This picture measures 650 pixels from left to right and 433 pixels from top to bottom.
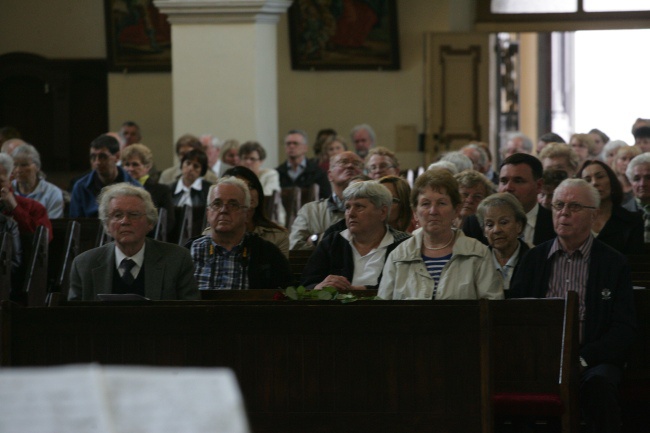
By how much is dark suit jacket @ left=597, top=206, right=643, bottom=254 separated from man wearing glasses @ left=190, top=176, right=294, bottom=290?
1.87 m

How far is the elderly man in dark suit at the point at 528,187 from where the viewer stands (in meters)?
6.18

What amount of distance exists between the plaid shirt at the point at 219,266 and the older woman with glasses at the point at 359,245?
31 cm

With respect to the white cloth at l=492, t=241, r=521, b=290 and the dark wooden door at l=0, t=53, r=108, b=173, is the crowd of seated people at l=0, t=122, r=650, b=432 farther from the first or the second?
the dark wooden door at l=0, t=53, r=108, b=173

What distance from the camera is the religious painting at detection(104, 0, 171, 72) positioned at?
48.8ft

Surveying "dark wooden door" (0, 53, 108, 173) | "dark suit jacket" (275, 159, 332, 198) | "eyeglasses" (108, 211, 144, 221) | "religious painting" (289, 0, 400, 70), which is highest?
"religious painting" (289, 0, 400, 70)

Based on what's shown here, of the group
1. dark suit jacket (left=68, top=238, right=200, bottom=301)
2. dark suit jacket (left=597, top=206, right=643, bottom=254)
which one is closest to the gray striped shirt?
dark suit jacket (left=597, top=206, right=643, bottom=254)

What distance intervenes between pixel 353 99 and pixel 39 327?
1083cm

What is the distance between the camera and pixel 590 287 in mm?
4629

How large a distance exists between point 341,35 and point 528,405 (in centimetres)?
1090

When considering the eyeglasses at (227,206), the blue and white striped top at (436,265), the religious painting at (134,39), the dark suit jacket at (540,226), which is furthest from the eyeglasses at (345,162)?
the religious painting at (134,39)

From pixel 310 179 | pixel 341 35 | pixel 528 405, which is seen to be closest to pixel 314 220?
pixel 528 405

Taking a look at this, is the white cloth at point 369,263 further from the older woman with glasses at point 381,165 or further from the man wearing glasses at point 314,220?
the older woman with glasses at point 381,165

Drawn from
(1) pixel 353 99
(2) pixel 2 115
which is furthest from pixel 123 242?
(2) pixel 2 115

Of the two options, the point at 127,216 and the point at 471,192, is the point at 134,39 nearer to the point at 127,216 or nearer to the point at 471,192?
the point at 471,192
